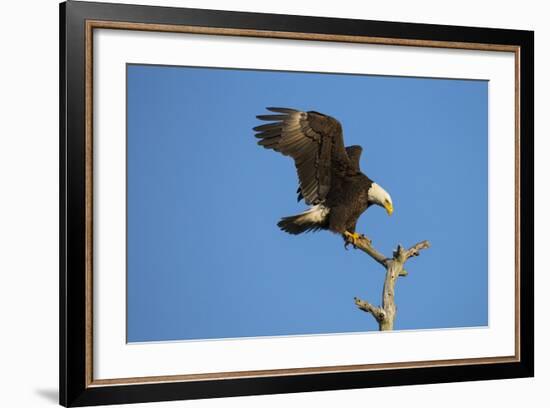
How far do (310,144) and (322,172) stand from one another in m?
0.07

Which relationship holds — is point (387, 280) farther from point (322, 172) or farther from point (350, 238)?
point (322, 172)

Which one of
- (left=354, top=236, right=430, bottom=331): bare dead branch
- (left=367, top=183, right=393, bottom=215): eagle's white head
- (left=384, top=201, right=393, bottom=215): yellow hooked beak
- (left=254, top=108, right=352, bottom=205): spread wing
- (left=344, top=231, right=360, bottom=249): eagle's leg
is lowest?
(left=354, top=236, right=430, bottom=331): bare dead branch

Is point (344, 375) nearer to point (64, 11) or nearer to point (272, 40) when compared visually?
point (272, 40)

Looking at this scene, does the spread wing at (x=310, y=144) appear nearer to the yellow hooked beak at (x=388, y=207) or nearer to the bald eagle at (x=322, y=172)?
the bald eagle at (x=322, y=172)

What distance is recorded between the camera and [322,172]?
2.15 meters

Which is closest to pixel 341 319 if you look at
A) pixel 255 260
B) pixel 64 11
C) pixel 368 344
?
pixel 368 344

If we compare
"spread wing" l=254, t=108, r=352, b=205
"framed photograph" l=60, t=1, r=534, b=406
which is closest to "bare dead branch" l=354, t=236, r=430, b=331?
"framed photograph" l=60, t=1, r=534, b=406

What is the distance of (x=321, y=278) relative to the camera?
2133 millimetres

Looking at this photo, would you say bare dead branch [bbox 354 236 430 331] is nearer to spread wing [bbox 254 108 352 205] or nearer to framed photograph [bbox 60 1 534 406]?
framed photograph [bbox 60 1 534 406]

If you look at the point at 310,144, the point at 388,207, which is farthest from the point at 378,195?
the point at 310,144

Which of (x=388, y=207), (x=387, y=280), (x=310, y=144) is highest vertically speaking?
(x=310, y=144)

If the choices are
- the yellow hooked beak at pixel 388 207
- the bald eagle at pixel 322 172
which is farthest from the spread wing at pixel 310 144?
the yellow hooked beak at pixel 388 207

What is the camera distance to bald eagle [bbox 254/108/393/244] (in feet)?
6.91

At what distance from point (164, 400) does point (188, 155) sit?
0.50 metres
